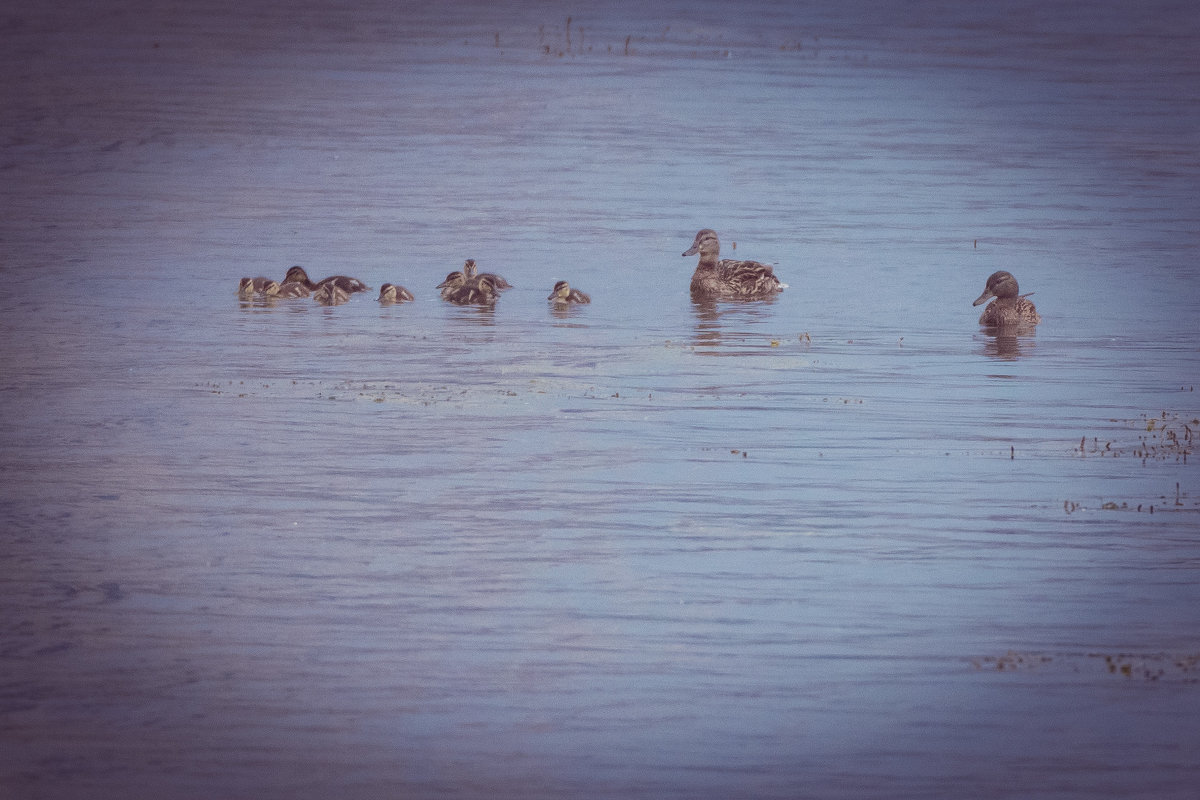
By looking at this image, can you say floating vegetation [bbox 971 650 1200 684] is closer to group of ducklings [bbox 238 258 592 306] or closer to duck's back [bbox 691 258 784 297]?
group of ducklings [bbox 238 258 592 306]

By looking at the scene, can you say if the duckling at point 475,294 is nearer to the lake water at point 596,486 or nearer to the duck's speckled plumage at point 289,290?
the lake water at point 596,486

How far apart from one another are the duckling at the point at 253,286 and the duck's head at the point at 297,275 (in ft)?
0.65

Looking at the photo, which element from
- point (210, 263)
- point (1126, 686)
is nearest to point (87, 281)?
point (210, 263)

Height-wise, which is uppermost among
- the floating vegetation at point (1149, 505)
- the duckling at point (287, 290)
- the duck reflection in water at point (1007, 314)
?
the duckling at point (287, 290)

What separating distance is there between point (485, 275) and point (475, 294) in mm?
169

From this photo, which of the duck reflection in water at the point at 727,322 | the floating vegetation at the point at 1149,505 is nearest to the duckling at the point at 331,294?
the duck reflection in water at the point at 727,322

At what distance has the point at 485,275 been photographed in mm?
12906

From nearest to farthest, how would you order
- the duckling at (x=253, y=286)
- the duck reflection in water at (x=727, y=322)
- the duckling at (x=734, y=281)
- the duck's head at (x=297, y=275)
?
1. the duck reflection in water at (x=727, y=322)
2. the duckling at (x=253, y=286)
3. the duck's head at (x=297, y=275)
4. the duckling at (x=734, y=281)

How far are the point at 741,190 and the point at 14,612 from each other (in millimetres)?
13032

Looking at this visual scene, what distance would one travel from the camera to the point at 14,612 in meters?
6.32

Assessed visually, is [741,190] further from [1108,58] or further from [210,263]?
[1108,58]

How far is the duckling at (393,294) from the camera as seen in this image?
12844 mm

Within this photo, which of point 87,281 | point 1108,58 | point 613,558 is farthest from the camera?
A: point 1108,58

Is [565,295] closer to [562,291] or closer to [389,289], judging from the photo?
[562,291]
